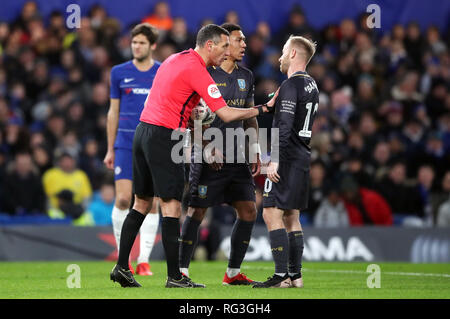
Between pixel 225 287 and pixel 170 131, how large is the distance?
1.56 metres

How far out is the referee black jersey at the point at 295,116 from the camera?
Result: 24.6 ft

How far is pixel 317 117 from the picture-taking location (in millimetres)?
16250

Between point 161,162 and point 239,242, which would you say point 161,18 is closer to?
point 239,242

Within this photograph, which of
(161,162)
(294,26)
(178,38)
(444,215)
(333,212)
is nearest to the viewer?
(161,162)

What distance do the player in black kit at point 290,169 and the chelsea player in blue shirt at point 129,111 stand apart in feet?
7.71

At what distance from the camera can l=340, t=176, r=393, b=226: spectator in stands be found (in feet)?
45.6

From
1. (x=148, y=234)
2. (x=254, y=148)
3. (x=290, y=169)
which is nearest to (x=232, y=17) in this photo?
(x=148, y=234)

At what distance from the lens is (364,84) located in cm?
1750

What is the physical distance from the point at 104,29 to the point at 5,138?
3530 mm

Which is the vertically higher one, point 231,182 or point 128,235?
point 231,182

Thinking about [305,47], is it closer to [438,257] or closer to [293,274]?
[293,274]

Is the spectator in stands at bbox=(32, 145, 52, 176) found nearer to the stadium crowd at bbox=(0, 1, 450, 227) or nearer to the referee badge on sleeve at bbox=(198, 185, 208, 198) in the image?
the stadium crowd at bbox=(0, 1, 450, 227)
